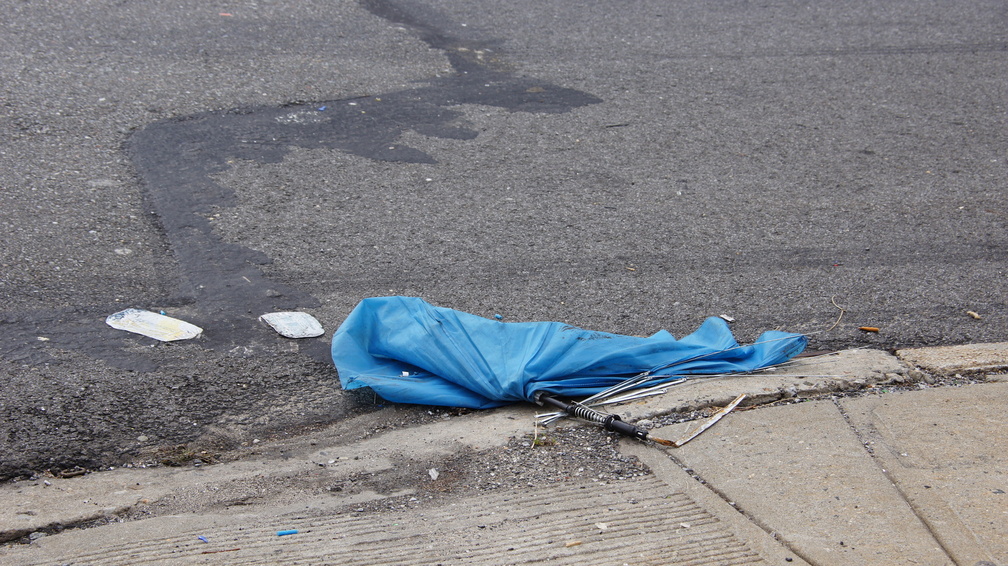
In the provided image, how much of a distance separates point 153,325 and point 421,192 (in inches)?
73.6

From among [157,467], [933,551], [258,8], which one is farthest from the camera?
[258,8]

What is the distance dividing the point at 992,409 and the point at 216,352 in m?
3.23

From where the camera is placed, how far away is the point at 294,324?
11.8ft

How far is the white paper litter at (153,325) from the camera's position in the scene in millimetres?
3428

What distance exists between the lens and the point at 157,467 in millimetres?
2828

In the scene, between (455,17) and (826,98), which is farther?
(455,17)

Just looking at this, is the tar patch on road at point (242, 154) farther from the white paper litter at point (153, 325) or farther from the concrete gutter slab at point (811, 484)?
the concrete gutter slab at point (811, 484)

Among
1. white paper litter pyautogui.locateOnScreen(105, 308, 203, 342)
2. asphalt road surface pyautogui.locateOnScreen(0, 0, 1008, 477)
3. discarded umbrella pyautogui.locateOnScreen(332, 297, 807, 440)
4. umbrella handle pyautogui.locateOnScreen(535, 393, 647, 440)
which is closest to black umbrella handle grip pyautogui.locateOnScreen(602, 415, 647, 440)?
umbrella handle pyautogui.locateOnScreen(535, 393, 647, 440)

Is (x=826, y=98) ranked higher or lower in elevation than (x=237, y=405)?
higher

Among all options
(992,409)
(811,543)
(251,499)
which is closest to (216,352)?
(251,499)

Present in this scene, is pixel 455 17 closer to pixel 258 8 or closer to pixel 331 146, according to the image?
pixel 258 8

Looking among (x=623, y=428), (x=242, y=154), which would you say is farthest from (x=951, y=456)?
(x=242, y=154)

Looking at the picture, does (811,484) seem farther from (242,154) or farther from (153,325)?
(242,154)

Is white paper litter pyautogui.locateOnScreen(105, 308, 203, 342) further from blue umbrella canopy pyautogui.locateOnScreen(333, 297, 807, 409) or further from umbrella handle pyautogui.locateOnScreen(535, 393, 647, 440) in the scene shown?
umbrella handle pyautogui.locateOnScreen(535, 393, 647, 440)
